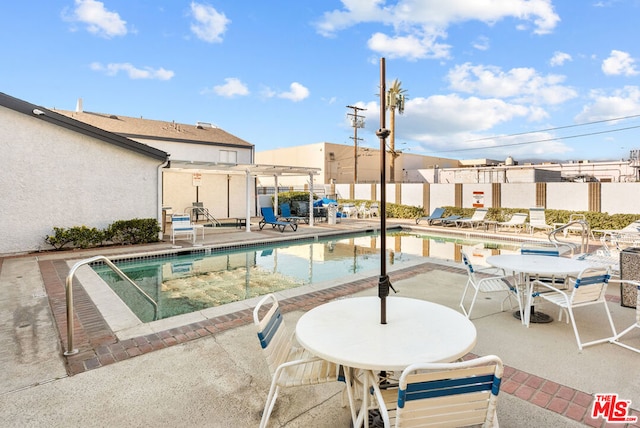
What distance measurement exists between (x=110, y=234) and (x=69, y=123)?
3.41 meters

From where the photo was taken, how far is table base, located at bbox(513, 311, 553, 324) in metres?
4.30

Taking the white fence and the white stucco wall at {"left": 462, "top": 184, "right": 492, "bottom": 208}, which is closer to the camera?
the white fence

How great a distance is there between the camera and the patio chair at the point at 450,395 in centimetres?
156

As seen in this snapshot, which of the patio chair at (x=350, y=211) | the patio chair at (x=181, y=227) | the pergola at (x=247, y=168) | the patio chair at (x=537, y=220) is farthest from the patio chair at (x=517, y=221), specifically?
the patio chair at (x=181, y=227)

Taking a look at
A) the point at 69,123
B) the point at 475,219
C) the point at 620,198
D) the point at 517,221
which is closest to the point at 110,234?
the point at 69,123

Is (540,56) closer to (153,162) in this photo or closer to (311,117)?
(311,117)

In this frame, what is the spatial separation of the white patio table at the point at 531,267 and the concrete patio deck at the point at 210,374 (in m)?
0.26

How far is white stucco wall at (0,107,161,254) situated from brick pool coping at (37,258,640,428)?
419 cm

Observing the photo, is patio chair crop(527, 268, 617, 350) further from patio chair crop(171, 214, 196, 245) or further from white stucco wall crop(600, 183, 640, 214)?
white stucco wall crop(600, 183, 640, 214)

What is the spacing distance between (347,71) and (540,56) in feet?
40.5

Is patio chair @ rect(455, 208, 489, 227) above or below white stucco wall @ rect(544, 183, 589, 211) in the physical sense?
below

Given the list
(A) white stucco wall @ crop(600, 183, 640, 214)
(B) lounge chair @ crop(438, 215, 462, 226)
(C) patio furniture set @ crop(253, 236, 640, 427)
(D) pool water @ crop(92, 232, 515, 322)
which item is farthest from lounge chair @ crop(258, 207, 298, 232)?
(A) white stucco wall @ crop(600, 183, 640, 214)

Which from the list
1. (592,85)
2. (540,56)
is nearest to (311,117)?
(540,56)

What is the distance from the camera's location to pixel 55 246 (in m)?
9.56
